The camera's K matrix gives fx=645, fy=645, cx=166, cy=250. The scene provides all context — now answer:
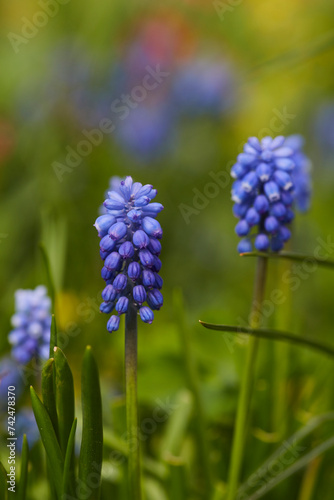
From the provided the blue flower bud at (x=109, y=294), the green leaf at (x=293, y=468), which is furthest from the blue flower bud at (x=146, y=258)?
the green leaf at (x=293, y=468)

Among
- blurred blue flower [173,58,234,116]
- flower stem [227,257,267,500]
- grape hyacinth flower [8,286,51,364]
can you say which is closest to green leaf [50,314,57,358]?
grape hyacinth flower [8,286,51,364]

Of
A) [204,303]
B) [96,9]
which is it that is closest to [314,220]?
[204,303]

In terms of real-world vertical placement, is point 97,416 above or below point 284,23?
below

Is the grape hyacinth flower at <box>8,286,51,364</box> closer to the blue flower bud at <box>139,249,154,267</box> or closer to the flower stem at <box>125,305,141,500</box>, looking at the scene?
the flower stem at <box>125,305,141,500</box>

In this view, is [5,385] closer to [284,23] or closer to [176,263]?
[176,263]

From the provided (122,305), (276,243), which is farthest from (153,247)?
(276,243)

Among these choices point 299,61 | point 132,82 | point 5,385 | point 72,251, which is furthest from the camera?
point 132,82

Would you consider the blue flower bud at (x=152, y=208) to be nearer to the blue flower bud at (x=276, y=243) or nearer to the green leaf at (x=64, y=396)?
the green leaf at (x=64, y=396)
